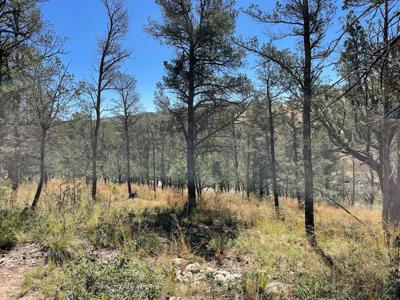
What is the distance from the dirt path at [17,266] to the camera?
151 inches

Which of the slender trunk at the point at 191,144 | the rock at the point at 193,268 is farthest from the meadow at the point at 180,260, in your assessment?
the slender trunk at the point at 191,144

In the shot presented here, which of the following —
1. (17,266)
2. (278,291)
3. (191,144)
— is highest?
(191,144)

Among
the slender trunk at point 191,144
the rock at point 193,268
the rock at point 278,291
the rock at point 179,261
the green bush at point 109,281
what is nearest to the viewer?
the green bush at point 109,281

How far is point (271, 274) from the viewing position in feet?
15.1

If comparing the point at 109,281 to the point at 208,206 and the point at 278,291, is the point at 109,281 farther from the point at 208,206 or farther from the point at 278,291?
the point at 208,206

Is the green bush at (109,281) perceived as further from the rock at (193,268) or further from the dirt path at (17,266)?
the rock at (193,268)

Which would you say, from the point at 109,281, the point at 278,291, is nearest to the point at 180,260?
A: the point at 109,281

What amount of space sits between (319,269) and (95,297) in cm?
352

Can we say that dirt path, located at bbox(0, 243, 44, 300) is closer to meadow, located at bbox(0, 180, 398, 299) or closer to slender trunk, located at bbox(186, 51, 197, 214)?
meadow, located at bbox(0, 180, 398, 299)

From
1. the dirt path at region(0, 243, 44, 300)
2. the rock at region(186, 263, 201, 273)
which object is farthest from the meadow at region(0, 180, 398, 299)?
the dirt path at region(0, 243, 44, 300)

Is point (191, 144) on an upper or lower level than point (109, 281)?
upper

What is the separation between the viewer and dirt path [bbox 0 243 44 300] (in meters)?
3.84

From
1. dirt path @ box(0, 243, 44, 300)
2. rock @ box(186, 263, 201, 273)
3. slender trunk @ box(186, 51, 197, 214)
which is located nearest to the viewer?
dirt path @ box(0, 243, 44, 300)

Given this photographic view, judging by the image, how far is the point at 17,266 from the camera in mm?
4664
